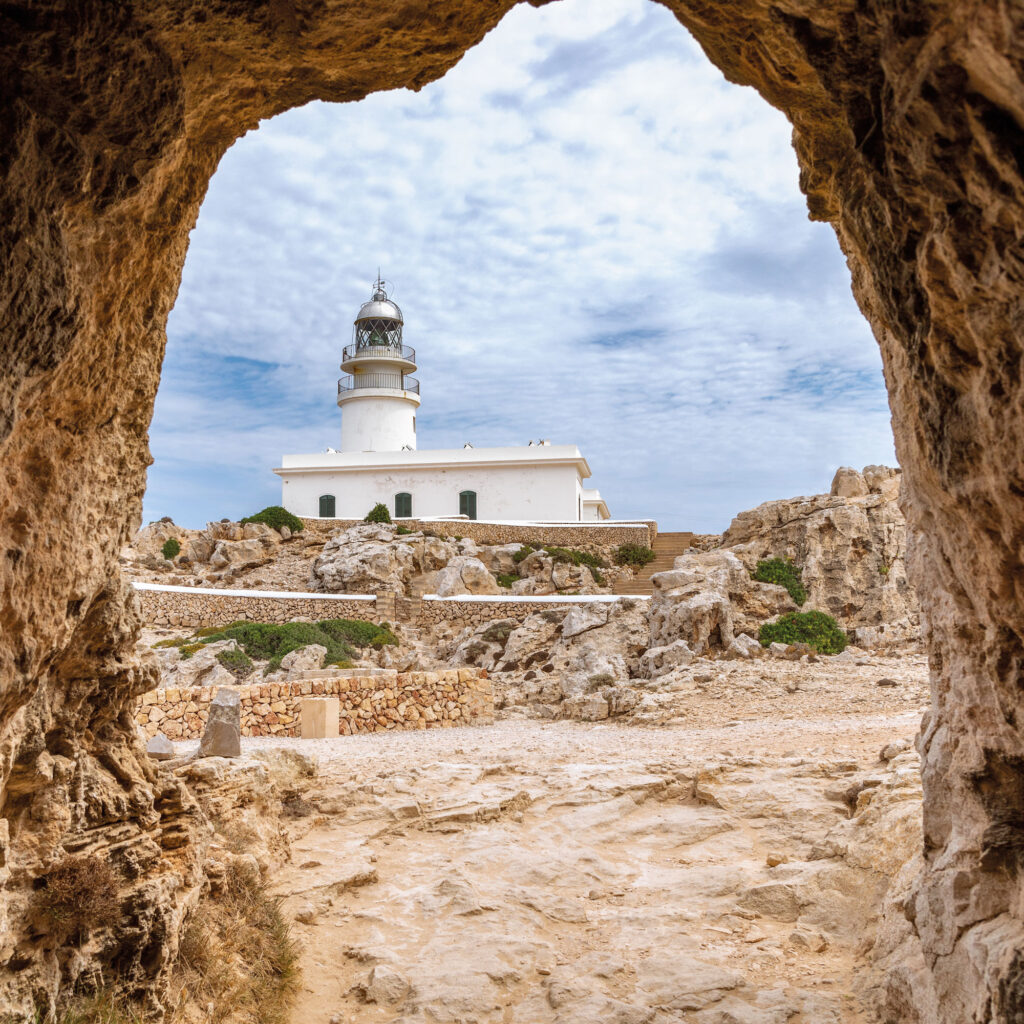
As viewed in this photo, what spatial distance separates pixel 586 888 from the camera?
6.18 metres

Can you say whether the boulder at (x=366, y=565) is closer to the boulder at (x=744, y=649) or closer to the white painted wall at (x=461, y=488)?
the white painted wall at (x=461, y=488)

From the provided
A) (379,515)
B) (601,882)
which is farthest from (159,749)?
(379,515)

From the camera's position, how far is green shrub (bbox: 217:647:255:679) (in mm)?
17922

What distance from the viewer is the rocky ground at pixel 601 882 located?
473 centimetres

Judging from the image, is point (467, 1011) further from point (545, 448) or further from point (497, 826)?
point (545, 448)

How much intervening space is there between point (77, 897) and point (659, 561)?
29.1 m

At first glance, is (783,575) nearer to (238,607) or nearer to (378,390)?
(238,607)

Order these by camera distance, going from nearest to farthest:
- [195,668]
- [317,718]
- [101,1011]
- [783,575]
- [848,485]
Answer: [101,1011] → [317,718] → [195,668] → [783,575] → [848,485]

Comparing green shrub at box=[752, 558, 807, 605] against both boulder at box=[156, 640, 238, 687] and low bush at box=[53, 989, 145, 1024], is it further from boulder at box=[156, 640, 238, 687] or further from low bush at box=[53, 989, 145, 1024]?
low bush at box=[53, 989, 145, 1024]

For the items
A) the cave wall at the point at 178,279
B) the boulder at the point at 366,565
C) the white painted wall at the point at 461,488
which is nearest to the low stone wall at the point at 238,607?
the boulder at the point at 366,565

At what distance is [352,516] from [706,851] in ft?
111

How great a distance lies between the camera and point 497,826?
739 centimetres

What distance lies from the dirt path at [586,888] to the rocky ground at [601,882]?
0.05ft

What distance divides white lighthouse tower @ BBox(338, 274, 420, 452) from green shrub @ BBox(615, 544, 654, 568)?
12883mm
